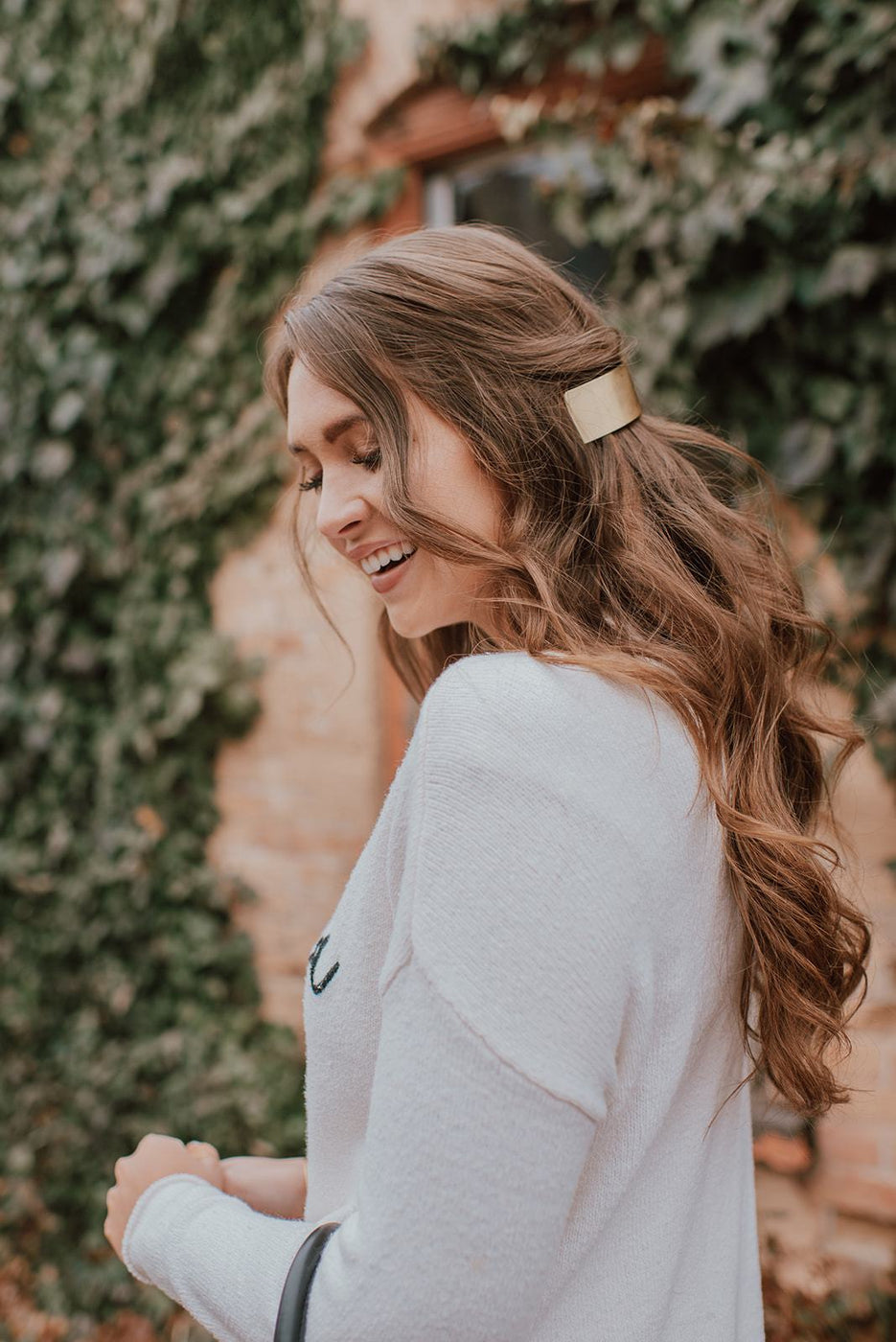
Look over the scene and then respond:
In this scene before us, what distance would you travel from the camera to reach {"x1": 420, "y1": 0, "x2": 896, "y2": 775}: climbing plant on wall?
2.08m

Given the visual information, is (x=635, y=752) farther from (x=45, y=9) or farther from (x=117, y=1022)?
(x=45, y=9)

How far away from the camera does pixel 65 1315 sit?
301 cm

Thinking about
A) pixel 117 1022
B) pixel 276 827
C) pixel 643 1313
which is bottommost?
pixel 117 1022

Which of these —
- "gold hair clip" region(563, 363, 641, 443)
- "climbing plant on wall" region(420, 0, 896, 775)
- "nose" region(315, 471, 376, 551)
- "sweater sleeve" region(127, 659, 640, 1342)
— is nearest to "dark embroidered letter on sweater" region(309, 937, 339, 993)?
"sweater sleeve" region(127, 659, 640, 1342)

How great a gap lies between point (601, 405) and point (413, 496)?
0.82 feet

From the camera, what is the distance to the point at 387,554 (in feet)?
3.58

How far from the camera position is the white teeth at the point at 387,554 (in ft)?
3.54

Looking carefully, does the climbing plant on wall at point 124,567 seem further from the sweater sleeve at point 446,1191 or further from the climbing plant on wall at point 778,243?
the sweater sleeve at point 446,1191

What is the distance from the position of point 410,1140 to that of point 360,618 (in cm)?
232

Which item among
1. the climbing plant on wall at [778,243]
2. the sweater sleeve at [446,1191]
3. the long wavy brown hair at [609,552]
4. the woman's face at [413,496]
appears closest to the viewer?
the sweater sleeve at [446,1191]

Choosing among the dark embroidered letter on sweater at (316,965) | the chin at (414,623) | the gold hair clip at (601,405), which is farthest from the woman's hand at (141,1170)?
the gold hair clip at (601,405)

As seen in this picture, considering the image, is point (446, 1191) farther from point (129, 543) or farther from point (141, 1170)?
point (129, 543)

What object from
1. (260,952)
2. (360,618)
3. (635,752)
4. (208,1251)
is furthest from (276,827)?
(635,752)

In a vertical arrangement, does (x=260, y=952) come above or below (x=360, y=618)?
below
